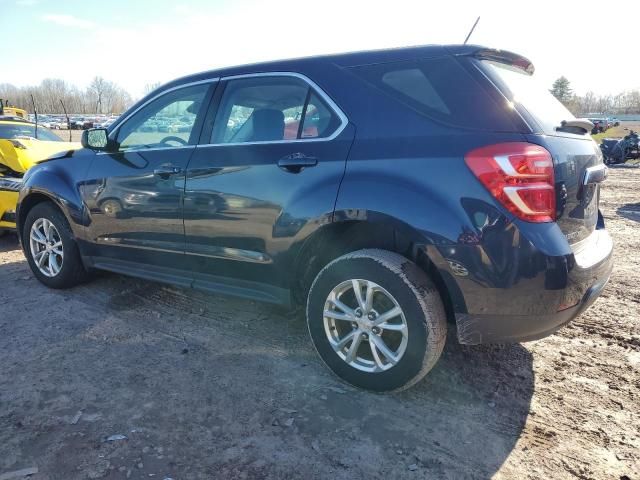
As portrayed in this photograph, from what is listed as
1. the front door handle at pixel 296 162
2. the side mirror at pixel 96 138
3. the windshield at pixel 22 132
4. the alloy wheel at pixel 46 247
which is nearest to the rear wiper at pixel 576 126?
the front door handle at pixel 296 162

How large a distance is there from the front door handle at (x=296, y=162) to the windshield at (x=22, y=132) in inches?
221

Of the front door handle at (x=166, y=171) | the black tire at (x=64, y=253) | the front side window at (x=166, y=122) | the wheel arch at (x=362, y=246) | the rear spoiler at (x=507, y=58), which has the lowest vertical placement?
the black tire at (x=64, y=253)

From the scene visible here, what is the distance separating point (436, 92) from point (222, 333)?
2.21 m

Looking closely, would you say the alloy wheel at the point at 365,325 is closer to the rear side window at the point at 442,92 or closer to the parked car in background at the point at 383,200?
the parked car in background at the point at 383,200

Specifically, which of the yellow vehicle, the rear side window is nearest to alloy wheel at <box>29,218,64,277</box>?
the yellow vehicle

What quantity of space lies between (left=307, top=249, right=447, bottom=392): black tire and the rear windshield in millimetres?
973

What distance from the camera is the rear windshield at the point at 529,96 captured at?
2451mm

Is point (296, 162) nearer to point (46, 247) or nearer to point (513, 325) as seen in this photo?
point (513, 325)

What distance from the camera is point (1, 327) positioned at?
366 centimetres

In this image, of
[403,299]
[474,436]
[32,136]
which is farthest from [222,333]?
[32,136]

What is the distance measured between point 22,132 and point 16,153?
111cm

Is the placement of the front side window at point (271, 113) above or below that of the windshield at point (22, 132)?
above

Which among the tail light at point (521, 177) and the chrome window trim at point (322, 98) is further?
the chrome window trim at point (322, 98)

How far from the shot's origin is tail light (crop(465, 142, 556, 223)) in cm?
225
